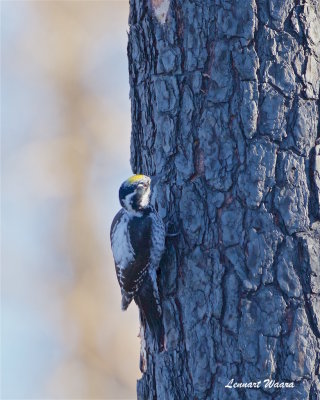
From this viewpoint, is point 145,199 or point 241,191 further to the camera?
point 145,199

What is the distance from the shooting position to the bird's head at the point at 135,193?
4.32m

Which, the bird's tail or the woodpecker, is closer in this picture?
the bird's tail

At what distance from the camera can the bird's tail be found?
4.14 meters

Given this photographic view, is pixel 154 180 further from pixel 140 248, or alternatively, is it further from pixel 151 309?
pixel 151 309

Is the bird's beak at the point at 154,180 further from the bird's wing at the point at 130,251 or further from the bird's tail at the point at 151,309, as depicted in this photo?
the bird's tail at the point at 151,309

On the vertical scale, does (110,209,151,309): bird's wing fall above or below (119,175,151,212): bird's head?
below

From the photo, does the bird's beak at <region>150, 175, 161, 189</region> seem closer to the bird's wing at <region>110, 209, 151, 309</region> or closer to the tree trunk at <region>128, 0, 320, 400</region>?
the tree trunk at <region>128, 0, 320, 400</region>

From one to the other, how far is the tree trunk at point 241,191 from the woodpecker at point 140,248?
0.16 metres

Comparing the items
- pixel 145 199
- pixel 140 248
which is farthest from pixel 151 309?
pixel 145 199

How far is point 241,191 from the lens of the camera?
3844 millimetres

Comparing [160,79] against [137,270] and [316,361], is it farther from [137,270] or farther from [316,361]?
[316,361]

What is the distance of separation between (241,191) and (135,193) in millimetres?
799

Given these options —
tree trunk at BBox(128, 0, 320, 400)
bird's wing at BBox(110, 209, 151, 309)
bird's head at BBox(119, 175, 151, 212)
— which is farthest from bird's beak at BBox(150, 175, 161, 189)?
bird's wing at BBox(110, 209, 151, 309)

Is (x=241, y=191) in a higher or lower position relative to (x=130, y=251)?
higher
